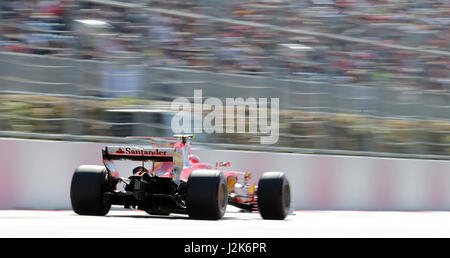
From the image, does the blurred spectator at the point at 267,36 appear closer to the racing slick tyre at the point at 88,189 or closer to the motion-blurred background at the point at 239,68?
the motion-blurred background at the point at 239,68

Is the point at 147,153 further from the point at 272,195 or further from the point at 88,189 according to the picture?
the point at 272,195

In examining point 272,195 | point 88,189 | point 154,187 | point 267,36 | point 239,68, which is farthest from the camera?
point 267,36

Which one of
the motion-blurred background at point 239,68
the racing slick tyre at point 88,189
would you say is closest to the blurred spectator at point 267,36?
the motion-blurred background at point 239,68

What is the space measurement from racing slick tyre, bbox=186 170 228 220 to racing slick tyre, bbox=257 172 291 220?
101 centimetres

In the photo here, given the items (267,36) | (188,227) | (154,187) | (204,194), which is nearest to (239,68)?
(267,36)

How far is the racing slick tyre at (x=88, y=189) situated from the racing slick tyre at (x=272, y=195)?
192 centimetres

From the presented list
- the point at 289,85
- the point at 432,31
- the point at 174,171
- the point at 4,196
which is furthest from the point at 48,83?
the point at 432,31

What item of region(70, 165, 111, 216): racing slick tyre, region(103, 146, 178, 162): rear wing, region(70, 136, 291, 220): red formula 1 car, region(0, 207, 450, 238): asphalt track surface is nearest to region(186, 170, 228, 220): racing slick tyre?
region(70, 136, 291, 220): red formula 1 car

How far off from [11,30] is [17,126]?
1.26 meters

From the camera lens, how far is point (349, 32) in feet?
45.7

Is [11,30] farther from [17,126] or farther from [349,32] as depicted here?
[349,32]

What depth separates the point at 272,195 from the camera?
9.08 meters

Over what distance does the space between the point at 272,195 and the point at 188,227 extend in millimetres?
1923

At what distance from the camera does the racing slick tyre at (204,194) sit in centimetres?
812
